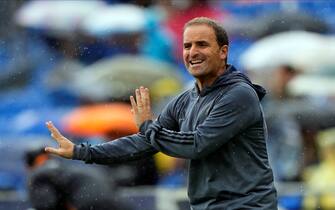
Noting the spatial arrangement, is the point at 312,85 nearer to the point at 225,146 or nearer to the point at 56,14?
the point at 56,14

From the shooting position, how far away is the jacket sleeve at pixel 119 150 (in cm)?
576

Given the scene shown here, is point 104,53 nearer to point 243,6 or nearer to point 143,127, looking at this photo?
point 243,6

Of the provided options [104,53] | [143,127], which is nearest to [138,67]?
[104,53]

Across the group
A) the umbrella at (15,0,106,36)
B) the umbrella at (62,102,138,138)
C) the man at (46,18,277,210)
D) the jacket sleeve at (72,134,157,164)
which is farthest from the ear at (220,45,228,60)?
the umbrella at (15,0,106,36)

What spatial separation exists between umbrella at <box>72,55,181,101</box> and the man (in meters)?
4.95

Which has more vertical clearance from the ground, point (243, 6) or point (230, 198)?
point (243, 6)

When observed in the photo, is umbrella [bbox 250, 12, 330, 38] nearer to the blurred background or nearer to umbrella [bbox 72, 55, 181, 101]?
the blurred background

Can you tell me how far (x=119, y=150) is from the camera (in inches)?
229

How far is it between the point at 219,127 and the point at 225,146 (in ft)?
0.42

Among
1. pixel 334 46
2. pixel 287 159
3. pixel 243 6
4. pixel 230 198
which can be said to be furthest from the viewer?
pixel 243 6

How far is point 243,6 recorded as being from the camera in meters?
11.5

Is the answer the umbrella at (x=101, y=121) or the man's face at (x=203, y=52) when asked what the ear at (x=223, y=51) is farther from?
the umbrella at (x=101, y=121)

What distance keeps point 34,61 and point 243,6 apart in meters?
2.39

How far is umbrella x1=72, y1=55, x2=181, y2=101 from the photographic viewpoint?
10.7 m
